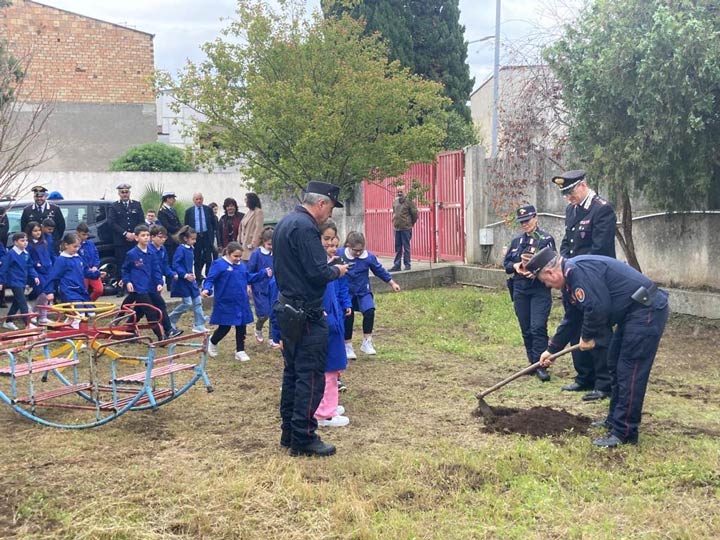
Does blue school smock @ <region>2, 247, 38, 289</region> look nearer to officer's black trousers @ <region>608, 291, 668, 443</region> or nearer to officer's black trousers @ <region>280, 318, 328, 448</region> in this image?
officer's black trousers @ <region>280, 318, 328, 448</region>

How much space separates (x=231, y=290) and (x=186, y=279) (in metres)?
1.41

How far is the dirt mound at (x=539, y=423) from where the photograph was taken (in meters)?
5.69

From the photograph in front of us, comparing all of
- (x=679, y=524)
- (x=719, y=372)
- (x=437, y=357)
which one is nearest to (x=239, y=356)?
(x=437, y=357)

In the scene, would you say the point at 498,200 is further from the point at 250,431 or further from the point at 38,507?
the point at 38,507

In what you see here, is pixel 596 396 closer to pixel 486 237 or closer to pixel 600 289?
pixel 600 289

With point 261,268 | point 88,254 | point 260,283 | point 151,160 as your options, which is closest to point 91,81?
point 151,160

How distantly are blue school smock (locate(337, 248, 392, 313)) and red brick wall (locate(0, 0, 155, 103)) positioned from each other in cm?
2238

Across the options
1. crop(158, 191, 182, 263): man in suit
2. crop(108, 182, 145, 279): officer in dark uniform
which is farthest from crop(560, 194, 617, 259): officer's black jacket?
crop(158, 191, 182, 263): man in suit

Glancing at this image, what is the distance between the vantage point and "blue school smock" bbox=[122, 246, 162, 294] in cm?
925

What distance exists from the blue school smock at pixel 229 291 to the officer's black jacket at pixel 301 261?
3.23 metres

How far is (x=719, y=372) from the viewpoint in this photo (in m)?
7.69

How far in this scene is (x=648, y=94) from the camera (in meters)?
9.04

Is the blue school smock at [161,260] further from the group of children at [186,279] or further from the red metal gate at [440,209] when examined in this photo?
the red metal gate at [440,209]

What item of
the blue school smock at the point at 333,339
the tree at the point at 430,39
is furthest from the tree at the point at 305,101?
the tree at the point at 430,39
